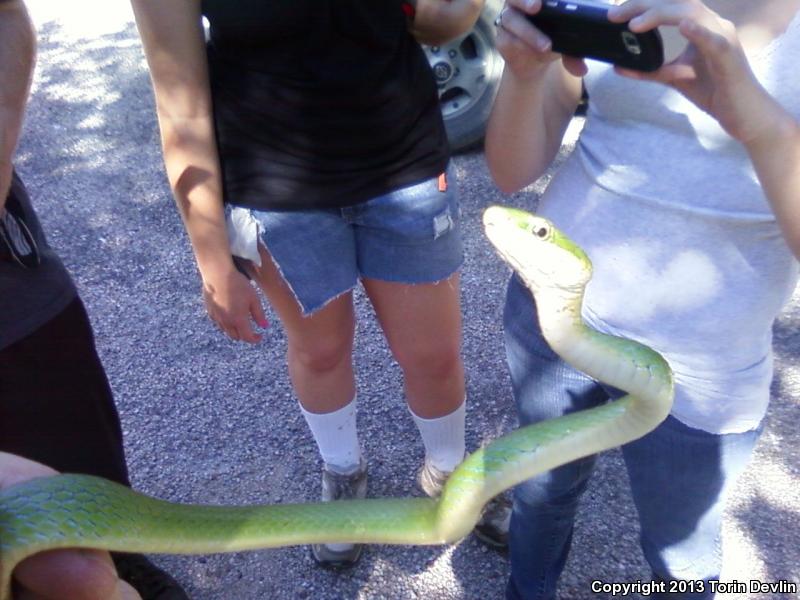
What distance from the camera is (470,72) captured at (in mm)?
3984

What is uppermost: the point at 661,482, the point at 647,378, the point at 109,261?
the point at 647,378

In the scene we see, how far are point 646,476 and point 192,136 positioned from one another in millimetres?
1194

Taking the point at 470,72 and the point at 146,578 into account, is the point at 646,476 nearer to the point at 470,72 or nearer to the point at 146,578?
the point at 146,578

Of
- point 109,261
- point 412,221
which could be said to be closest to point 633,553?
point 412,221

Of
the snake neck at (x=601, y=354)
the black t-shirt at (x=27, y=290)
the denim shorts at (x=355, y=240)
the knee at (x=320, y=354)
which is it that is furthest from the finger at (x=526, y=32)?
the black t-shirt at (x=27, y=290)

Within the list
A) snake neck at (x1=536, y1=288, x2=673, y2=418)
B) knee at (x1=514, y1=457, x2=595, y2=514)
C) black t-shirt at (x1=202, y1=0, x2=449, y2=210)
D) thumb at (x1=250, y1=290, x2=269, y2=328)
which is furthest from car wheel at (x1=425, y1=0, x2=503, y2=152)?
snake neck at (x1=536, y1=288, x2=673, y2=418)

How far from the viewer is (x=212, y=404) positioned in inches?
121

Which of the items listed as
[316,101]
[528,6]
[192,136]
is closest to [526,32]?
[528,6]

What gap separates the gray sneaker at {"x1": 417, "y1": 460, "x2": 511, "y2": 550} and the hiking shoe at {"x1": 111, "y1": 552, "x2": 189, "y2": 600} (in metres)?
0.84

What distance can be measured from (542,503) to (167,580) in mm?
1233

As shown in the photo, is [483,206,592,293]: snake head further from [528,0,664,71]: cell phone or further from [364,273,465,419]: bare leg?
[364,273,465,419]: bare leg

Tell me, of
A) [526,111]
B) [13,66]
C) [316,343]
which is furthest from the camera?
[316,343]

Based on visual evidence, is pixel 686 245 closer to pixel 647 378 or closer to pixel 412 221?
pixel 647 378

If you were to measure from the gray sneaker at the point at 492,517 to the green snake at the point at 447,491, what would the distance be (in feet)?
2.95
